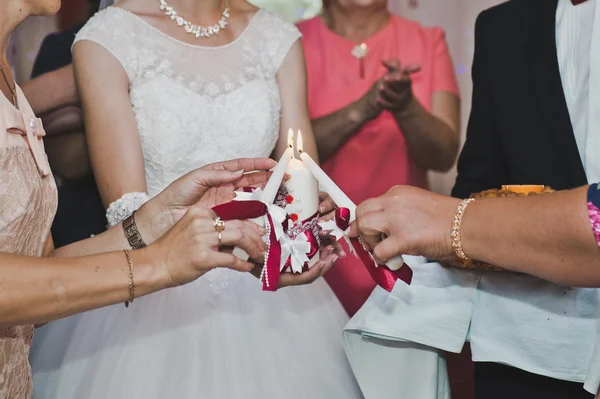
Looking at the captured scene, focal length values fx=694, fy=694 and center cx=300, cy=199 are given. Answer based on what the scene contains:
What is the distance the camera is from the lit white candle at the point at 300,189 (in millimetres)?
1402

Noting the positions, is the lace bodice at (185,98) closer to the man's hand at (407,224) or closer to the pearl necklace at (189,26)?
the pearl necklace at (189,26)

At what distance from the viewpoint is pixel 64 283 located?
1.23 metres

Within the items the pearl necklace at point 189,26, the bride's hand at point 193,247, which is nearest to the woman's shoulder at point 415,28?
the pearl necklace at point 189,26

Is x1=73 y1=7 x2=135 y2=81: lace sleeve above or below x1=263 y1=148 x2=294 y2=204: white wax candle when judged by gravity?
above

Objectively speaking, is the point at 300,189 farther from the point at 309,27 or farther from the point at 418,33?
the point at 418,33

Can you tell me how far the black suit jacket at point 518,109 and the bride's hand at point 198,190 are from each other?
27.4 inches

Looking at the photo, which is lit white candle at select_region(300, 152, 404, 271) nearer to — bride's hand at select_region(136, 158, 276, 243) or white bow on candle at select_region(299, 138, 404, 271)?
white bow on candle at select_region(299, 138, 404, 271)

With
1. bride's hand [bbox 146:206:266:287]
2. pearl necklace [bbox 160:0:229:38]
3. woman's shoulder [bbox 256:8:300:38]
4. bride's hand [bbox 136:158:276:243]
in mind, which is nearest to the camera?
bride's hand [bbox 146:206:266:287]

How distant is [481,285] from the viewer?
1497 millimetres

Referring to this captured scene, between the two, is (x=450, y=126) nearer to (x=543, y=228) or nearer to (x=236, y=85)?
(x=236, y=85)

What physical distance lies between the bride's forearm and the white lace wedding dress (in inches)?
15.6

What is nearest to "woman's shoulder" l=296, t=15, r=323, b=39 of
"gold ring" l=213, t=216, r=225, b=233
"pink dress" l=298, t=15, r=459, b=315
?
"pink dress" l=298, t=15, r=459, b=315

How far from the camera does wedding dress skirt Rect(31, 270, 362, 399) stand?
162cm

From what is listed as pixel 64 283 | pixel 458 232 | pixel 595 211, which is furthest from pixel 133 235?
pixel 595 211
